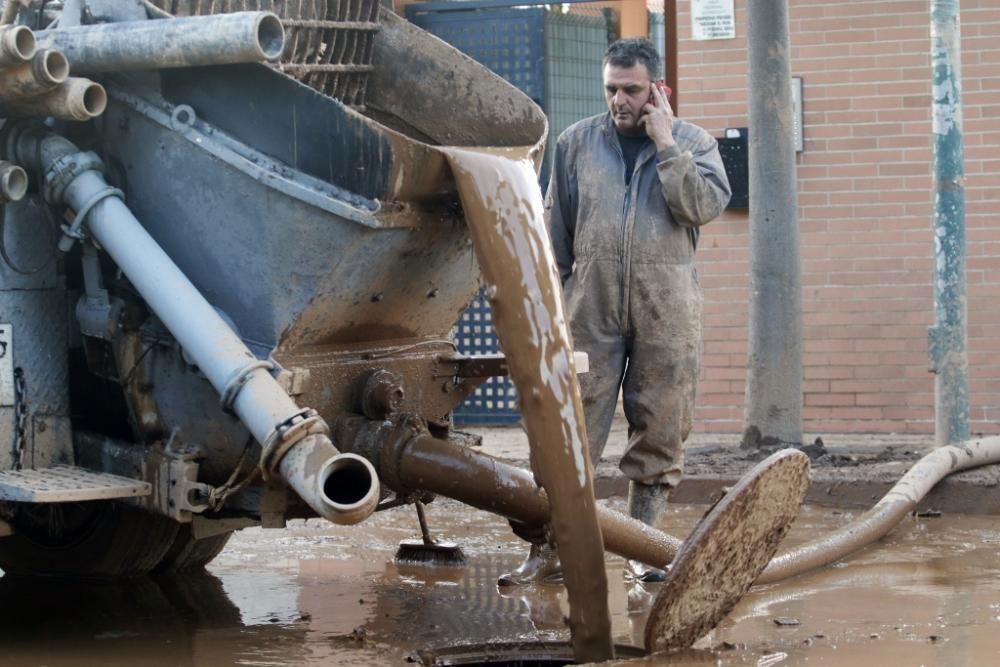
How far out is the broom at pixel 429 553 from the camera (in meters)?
6.36

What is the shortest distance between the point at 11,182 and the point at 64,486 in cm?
87

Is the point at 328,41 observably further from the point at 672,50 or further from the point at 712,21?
the point at 672,50

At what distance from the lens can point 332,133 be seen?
15.3 feet

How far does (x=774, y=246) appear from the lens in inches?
322

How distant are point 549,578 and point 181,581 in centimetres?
135

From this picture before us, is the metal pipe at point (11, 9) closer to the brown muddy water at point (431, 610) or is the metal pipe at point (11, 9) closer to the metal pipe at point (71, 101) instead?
the metal pipe at point (71, 101)

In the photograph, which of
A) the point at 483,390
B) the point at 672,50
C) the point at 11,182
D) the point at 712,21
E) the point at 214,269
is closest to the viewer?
the point at 11,182

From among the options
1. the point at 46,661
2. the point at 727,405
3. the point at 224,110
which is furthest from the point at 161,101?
the point at 727,405

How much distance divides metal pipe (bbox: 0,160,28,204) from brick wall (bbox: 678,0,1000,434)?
17.2 feet

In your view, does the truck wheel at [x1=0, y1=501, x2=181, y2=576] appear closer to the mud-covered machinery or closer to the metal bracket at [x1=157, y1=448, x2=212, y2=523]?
the mud-covered machinery

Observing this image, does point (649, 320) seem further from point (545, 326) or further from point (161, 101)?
point (161, 101)

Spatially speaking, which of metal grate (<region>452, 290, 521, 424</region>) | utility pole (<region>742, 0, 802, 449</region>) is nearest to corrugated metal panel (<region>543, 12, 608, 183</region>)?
metal grate (<region>452, 290, 521, 424</region>)

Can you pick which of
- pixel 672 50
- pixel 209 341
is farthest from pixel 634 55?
pixel 672 50

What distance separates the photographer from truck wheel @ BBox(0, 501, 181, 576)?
583 cm
